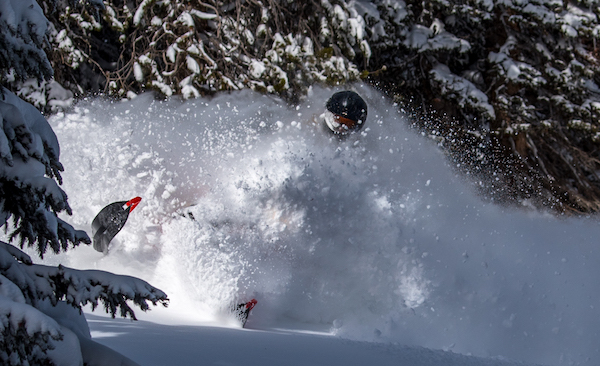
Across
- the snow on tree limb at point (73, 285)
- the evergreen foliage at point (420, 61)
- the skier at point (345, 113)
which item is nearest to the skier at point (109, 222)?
→ the skier at point (345, 113)

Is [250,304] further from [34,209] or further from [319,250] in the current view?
[34,209]

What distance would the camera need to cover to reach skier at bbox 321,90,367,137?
242 inches

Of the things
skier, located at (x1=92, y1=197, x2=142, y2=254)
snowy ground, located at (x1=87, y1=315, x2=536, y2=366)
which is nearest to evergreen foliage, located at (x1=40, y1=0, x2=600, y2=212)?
skier, located at (x1=92, y1=197, x2=142, y2=254)

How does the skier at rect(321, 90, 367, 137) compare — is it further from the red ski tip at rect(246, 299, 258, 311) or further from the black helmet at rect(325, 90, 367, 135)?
the red ski tip at rect(246, 299, 258, 311)

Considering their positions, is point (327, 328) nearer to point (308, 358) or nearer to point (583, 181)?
point (308, 358)

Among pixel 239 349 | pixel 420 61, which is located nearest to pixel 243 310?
pixel 239 349

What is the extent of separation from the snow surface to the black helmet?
0.65ft

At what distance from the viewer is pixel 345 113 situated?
612cm

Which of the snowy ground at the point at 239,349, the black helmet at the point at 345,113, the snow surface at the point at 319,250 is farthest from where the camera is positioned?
the black helmet at the point at 345,113

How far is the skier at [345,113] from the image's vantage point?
614 cm

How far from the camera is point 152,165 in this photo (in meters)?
6.15

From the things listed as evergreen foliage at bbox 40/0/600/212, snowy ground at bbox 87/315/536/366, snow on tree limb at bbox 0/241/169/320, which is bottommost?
evergreen foliage at bbox 40/0/600/212

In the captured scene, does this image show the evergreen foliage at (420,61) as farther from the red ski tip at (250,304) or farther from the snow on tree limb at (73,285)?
the snow on tree limb at (73,285)

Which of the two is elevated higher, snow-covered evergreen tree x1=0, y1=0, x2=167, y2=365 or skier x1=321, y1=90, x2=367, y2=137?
snow-covered evergreen tree x1=0, y1=0, x2=167, y2=365
